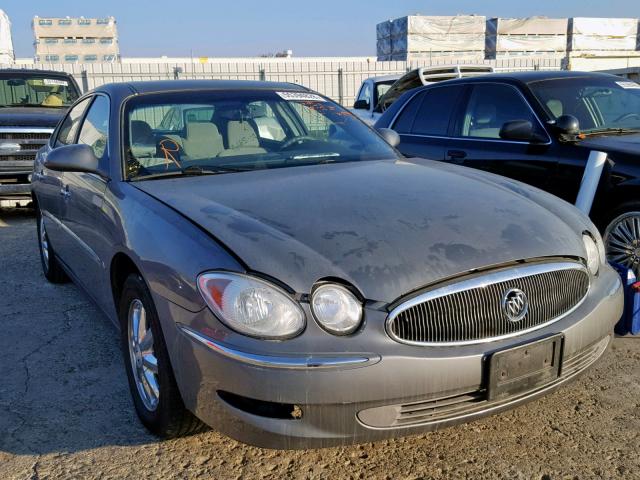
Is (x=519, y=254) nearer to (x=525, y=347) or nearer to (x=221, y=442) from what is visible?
(x=525, y=347)

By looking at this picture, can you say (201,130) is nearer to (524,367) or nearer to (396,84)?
(524,367)

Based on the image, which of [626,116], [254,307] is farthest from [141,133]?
[626,116]

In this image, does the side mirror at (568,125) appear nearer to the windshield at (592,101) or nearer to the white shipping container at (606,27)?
the windshield at (592,101)

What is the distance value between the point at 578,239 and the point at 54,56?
39528 mm

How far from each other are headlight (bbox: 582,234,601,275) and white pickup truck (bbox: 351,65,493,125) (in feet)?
23.4

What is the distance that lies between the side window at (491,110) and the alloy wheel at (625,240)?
108cm

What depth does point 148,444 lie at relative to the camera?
8.61 ft

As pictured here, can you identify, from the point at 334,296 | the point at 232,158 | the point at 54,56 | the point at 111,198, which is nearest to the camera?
the point at 334,296

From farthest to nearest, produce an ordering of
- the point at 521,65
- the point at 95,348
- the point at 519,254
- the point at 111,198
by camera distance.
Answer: the point at 521,65 → the point at 95,348 → the point at 111,198 → the point at 519,254

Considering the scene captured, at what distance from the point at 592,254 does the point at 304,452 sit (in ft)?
4.83

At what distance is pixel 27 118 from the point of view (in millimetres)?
7902

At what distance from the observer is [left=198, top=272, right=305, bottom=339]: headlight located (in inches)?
81.4

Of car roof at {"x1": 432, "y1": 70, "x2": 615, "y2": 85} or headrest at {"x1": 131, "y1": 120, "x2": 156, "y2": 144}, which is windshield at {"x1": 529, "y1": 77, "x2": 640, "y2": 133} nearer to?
car roof at {"x1": 432, "y1": 70, "x2": 615, "y2": 85}

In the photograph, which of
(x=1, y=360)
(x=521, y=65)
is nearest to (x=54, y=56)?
(x=521, y=65)
